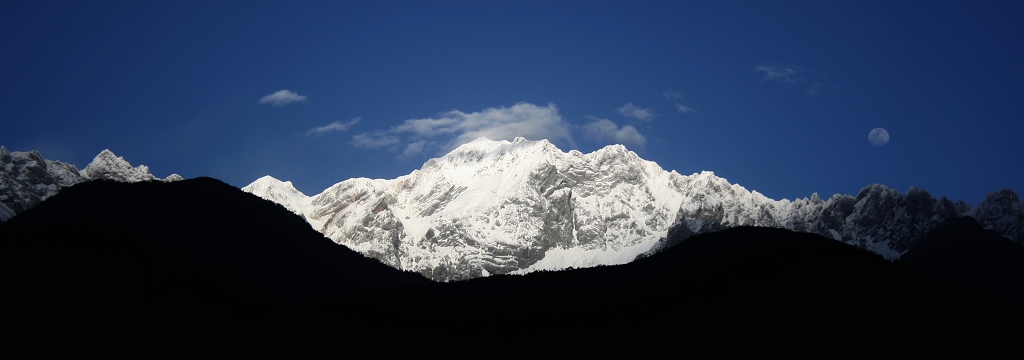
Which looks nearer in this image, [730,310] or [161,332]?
[730,310]

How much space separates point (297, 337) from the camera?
5812 cm

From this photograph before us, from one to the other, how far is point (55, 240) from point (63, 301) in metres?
8.41

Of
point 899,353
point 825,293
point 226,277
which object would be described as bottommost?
point 899,353

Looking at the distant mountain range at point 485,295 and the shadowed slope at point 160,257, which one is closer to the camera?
the distant mountain range at point 485,295

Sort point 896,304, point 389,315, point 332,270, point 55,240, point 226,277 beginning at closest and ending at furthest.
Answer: point 896,304 < point 389,315 < point 55,240 < point 226,277 < point 332,270

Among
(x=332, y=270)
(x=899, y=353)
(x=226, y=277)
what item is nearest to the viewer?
(x=899, y=353)

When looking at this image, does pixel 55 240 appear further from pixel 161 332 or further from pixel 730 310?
pixel 730 310

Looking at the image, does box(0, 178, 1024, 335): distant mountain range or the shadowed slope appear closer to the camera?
box(0, 178, 1024, 335): distant mountain range

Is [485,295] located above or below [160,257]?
below

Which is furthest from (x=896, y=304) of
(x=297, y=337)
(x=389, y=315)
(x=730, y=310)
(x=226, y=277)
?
(x=226, y=277)

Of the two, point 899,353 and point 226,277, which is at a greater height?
point 226,277

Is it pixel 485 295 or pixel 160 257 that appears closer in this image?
pixel 485 295

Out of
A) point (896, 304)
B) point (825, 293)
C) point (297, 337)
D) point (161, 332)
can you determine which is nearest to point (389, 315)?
point (297, 337)

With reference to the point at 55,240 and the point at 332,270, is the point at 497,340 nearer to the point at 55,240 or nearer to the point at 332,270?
the point at 55,240
